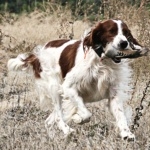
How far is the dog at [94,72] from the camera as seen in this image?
4.62 metres

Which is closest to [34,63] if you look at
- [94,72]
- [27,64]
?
[27,64]

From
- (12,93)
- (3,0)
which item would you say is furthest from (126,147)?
(3,0)

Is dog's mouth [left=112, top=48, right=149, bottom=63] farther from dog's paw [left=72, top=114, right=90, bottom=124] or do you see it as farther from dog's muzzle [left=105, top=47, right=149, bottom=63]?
dog's paw [left=72, top=114, right=90, bottom=124]

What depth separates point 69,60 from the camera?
516cm

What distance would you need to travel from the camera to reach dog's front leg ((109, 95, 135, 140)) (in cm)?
446

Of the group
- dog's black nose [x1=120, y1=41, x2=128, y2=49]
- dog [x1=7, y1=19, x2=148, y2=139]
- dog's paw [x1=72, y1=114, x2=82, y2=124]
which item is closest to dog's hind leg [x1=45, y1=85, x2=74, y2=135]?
dog [x1=7, y1=19, x2=148, y2=139]

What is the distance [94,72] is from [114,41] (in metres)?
0.46

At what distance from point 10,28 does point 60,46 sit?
810cm

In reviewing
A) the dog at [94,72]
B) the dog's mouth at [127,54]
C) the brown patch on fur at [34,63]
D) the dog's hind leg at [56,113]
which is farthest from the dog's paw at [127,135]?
the brown patch on fur at [34,63]

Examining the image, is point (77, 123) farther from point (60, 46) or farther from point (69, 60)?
point (60, 46)

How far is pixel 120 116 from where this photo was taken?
15.6 ft

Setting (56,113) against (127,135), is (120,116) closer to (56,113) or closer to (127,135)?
(127,135)

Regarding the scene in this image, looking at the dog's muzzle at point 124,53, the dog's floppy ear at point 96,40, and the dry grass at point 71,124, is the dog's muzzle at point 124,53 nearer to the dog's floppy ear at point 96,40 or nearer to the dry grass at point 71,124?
the dog's floppy ear at point 96,40

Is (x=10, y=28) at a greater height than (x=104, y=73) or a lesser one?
lesser
